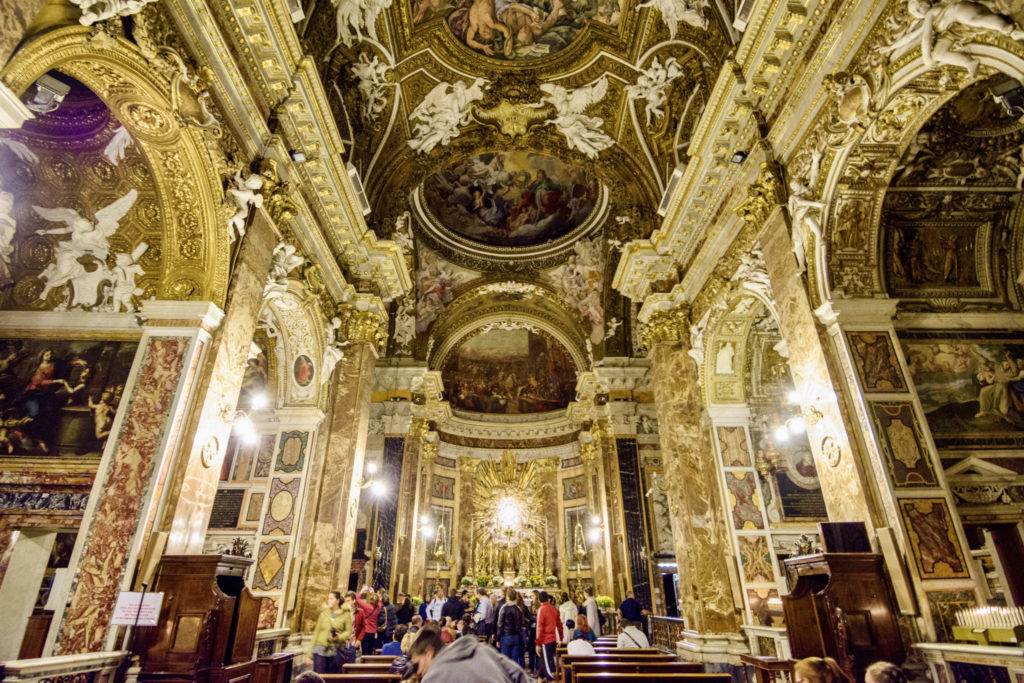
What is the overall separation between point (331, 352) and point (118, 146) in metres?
4.53

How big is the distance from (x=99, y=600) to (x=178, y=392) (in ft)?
6.21

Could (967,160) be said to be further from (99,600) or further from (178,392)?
(99,600)

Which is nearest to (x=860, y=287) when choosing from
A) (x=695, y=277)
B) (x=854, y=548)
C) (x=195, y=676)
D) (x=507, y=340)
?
(x=854, y=548)

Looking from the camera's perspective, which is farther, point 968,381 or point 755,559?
point 755,559

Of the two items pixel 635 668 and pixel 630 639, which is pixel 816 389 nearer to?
pixel 635 668

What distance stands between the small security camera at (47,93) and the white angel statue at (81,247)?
138cm

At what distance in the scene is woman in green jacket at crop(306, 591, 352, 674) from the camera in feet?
20.2

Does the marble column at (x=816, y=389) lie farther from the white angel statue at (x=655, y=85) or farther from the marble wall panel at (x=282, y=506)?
the marble wall panel at (x=282, y=506)

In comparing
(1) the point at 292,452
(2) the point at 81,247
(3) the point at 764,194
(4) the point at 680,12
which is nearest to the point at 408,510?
(1) the point at 292,452

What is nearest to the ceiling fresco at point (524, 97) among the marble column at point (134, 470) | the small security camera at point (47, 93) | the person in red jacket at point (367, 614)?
the small security camera at point (47, 93)

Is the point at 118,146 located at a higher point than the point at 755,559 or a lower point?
higher

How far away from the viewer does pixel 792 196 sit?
655cm

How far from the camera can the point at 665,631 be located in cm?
1141

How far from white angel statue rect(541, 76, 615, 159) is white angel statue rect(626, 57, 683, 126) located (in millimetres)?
768
